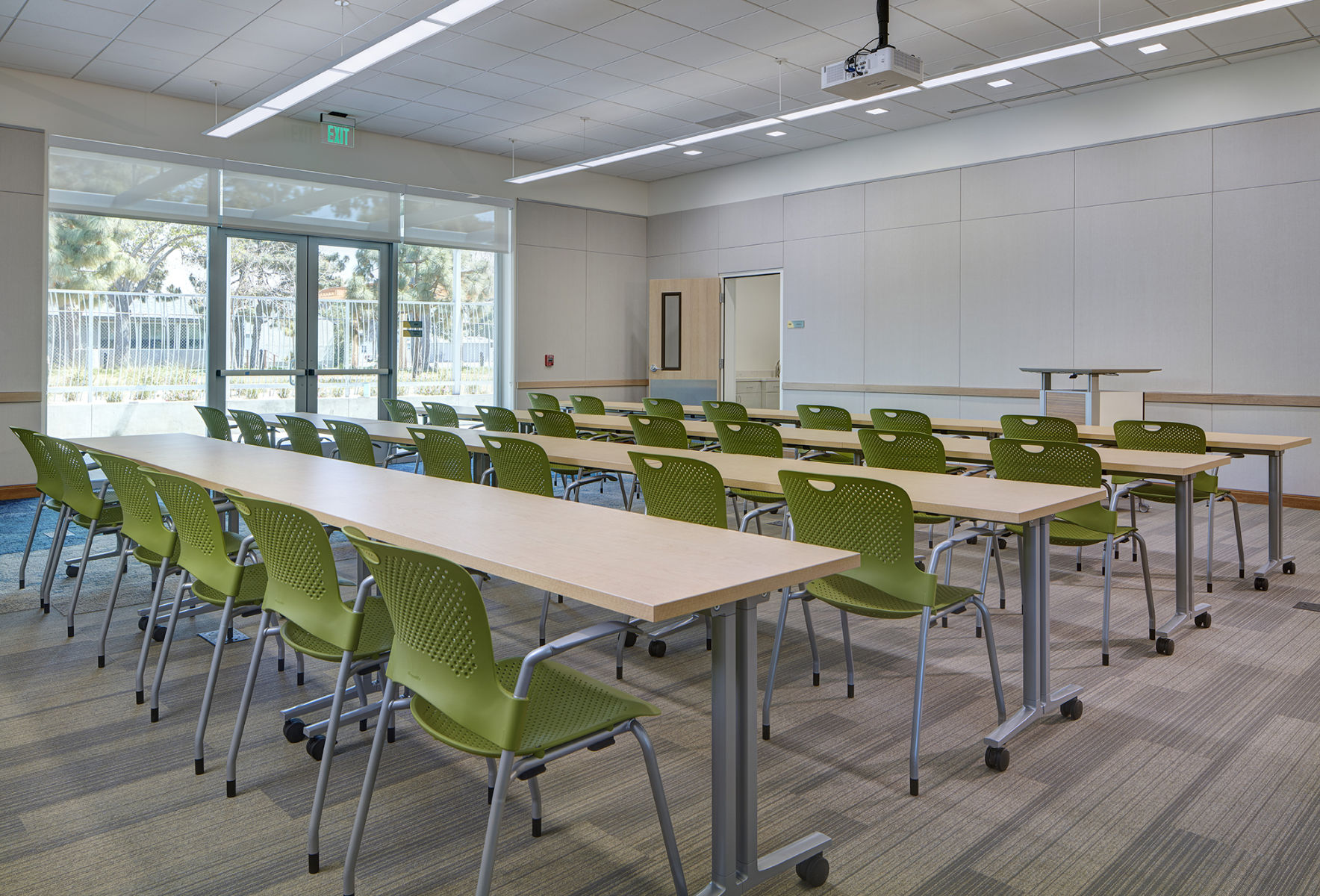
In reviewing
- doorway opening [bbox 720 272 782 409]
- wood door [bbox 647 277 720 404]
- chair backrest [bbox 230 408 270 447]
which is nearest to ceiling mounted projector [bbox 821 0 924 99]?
chair backrest [bbox 230 408 270 447]

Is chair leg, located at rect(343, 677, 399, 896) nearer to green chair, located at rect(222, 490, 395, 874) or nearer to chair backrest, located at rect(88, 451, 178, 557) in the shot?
green chair, located at rect(222, 490, 395, 874)

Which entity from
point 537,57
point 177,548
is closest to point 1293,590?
point 177,548

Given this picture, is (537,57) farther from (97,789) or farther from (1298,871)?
(1298,871)

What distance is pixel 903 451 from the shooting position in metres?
3.92

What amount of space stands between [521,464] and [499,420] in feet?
7.65

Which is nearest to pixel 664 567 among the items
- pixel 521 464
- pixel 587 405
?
pixel 521 464

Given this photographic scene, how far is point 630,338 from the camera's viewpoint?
11805 mm

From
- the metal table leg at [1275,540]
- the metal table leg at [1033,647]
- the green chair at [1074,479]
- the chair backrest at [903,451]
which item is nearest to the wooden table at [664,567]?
the metal table leg at [1033,647]

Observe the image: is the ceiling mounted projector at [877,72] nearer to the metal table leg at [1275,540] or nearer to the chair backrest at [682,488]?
the metal table leg at [1275,540]

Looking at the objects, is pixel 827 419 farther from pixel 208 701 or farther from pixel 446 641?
pixel 446 641

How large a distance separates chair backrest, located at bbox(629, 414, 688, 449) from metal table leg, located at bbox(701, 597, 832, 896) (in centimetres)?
304

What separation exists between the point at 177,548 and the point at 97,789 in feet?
2.59

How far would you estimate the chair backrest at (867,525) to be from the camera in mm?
2443

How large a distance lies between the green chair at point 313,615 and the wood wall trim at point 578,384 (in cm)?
842
